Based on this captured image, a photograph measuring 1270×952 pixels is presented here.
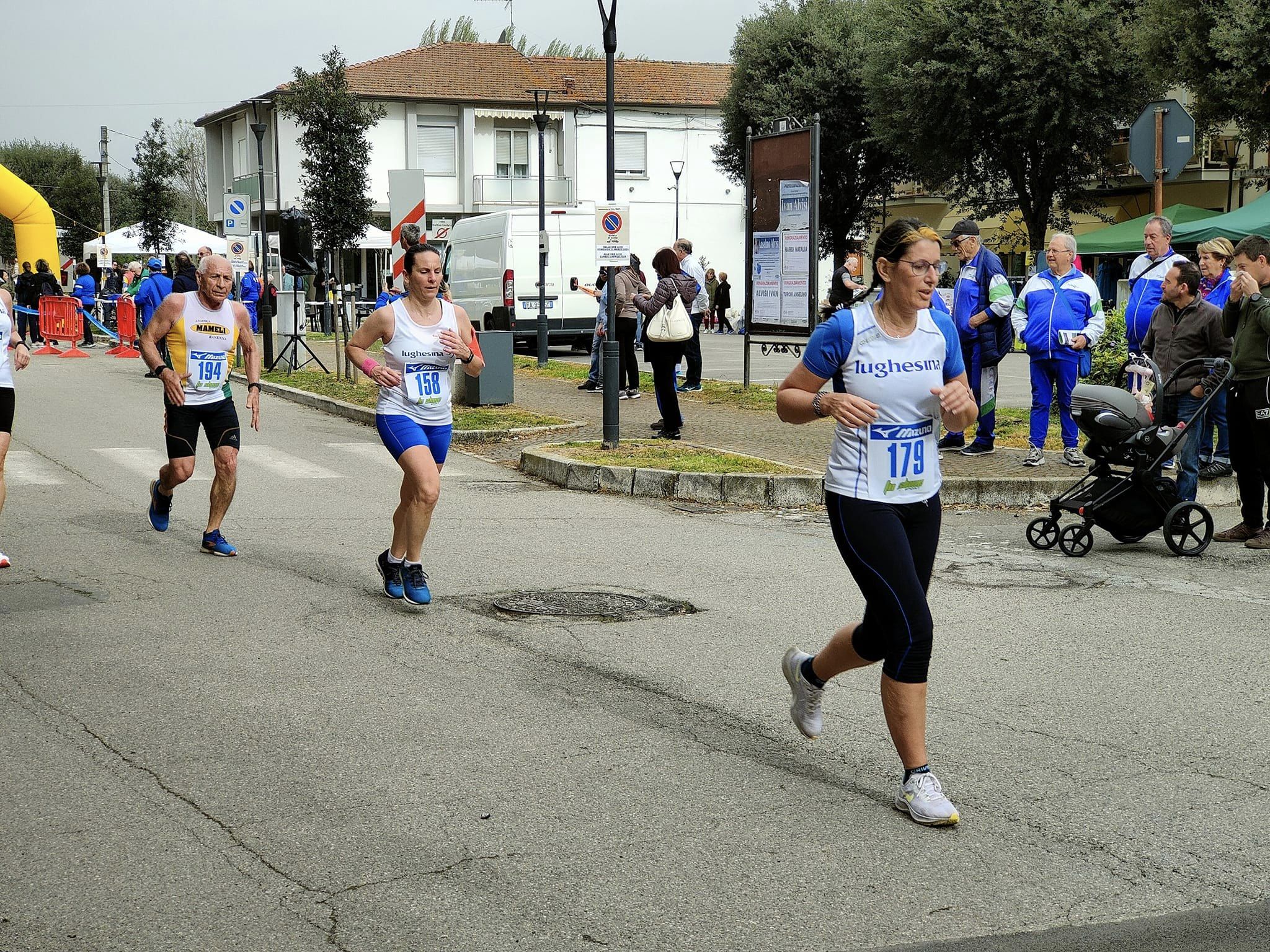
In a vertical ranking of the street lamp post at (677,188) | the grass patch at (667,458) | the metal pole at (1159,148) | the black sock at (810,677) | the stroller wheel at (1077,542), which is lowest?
the stroller wheel at (1077,542)

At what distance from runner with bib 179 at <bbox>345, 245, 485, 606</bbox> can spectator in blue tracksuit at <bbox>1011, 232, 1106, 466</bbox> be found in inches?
228

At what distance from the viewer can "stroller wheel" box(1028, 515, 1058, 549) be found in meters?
9.33

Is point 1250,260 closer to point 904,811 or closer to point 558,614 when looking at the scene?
point 558,614

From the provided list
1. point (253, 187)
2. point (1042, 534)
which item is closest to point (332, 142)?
point (1042, 534)

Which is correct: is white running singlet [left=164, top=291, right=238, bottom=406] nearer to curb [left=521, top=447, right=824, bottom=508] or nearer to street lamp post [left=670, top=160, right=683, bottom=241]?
curb [left=521, top=447, right=824, bottom=508]

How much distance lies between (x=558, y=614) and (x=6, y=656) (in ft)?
8.32

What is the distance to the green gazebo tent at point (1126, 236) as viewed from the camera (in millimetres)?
30844

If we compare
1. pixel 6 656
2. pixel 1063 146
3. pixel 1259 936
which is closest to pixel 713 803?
pixel 1259 936

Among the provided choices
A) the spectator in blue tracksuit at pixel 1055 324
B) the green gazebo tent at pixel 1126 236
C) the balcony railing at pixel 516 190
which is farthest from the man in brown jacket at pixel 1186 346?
the balcony railing at pixel 516 190

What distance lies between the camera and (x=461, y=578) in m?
8.34

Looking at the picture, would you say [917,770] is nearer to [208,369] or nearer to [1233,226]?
[208,369]

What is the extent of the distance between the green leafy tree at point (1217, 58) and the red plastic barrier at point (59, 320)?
2340cm

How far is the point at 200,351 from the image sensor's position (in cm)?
902

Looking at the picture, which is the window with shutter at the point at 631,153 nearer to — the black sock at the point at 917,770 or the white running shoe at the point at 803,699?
the white running shoe at the point at 803,699
